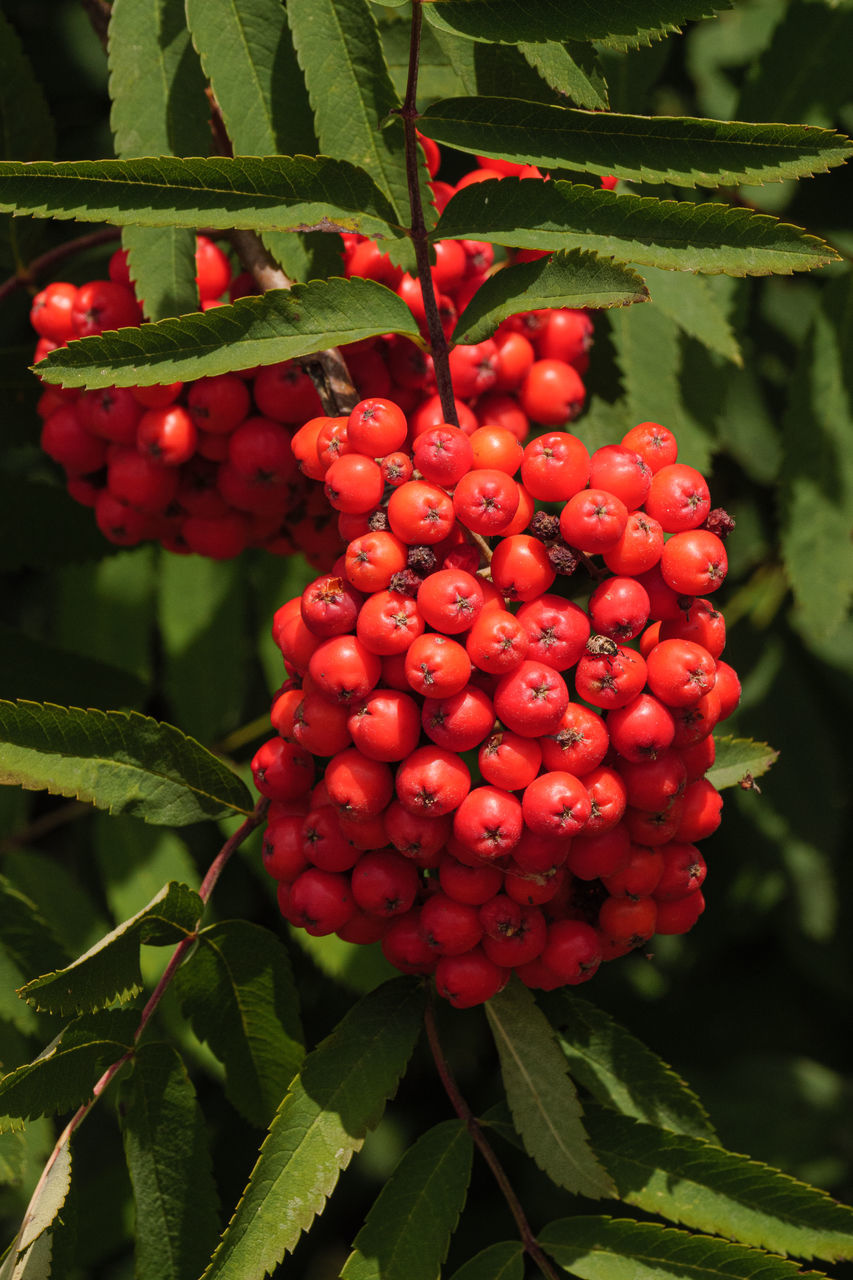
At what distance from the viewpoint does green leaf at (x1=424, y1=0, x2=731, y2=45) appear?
5.34 feet

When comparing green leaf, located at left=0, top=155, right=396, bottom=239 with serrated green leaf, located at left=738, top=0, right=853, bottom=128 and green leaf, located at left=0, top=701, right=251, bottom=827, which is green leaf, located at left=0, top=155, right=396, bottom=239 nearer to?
green leaf, located at left=0, top=701, right=251, bottom=827

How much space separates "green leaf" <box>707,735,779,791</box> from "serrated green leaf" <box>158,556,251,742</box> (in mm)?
1391

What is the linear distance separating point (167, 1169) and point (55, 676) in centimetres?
121

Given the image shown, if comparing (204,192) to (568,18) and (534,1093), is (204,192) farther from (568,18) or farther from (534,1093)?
(534,1093)

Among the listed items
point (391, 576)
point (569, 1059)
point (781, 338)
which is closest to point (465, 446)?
point (391, 576)

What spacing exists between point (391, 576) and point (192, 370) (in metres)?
0.46

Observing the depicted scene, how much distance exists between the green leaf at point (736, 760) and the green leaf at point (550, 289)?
0.96 m

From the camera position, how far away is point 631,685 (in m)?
1.71

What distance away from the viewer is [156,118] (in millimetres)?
2006

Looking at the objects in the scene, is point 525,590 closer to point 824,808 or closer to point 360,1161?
point 824,808

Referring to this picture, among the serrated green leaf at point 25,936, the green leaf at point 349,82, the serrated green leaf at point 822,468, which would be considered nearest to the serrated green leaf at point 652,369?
the serrated green leaf at point 822,468

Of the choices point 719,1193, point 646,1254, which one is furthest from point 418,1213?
point 719,1193

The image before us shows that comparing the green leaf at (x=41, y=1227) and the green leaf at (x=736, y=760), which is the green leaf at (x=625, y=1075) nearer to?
the green leaf at (x=736, y=760)

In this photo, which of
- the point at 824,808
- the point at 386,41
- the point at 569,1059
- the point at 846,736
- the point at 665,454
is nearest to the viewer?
the point at 665,454
